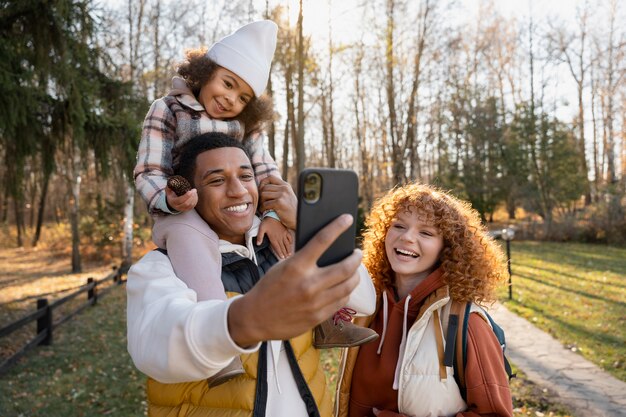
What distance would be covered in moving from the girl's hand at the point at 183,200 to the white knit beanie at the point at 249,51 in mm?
738

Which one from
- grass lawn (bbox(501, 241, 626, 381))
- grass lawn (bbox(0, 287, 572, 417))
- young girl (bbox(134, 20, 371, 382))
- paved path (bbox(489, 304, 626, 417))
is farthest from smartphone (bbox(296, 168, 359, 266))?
grass lawn (bbox(501, 241, 626, 381))

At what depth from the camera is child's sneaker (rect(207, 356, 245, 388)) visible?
1.36 metres

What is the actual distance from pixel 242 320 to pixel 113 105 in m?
8.26

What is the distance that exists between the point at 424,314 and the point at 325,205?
1.23m

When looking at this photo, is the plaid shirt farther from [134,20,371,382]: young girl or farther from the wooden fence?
the wooden fence

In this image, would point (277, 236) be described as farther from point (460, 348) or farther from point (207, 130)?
point (460, 348)

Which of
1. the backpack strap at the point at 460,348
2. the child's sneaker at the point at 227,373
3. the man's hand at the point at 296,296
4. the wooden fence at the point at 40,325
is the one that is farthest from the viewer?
the wooden fence at the point at 40,325

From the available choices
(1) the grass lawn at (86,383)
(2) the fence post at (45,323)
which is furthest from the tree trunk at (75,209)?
(1) the grass lawn at (86,383)

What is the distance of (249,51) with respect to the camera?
2062 millimetres

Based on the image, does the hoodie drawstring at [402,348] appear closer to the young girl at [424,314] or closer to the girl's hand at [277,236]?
the young girl at [424,314]

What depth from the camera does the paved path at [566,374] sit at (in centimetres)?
513

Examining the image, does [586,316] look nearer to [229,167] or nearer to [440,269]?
[440,269]

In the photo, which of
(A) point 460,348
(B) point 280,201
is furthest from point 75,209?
(A) point 460,348

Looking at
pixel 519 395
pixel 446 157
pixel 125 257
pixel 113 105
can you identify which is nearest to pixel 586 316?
pixel 519 395
